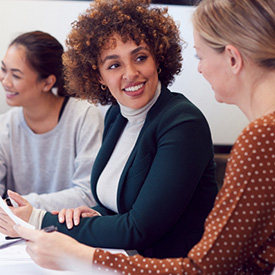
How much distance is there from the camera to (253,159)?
0.79m

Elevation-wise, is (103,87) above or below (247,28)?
below

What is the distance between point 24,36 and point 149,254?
1364mm

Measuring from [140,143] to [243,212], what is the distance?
1.74 feet

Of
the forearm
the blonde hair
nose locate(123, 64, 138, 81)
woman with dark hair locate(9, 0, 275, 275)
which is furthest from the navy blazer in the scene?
the forearm

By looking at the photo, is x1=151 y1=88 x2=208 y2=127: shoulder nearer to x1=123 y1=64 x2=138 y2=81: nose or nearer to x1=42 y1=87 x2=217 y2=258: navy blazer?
x1=42 y1=87 x2=217 y2=258: navy blazer

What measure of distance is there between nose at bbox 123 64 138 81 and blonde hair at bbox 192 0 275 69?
0.47 metres

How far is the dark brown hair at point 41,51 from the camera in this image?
2096 millimetres

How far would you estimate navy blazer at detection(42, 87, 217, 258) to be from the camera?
1133mm

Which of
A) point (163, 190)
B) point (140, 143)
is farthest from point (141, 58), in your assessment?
point (163, 190)

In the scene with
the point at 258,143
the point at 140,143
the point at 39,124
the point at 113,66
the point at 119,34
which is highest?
the point at 119,34

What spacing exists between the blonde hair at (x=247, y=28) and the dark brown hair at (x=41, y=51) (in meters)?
1.34

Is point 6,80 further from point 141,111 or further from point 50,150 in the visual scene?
point 141,111

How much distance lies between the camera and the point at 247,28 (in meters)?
0.88

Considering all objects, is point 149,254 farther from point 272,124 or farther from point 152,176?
point 272,124
